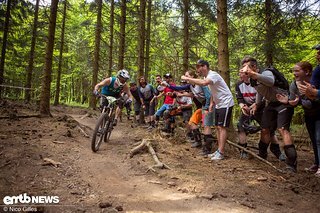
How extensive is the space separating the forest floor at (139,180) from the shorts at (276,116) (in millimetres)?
997

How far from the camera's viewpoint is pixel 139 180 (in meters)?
5.10

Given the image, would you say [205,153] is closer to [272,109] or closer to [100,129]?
[272,109]

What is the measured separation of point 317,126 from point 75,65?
31.4 meters

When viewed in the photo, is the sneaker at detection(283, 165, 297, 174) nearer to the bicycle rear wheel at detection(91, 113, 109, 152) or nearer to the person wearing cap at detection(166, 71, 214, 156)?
the person wearing cap at detection(166, 71, 214, 156)

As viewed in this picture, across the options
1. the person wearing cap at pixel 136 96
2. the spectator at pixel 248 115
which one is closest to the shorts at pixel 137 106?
the person wearing cap at pixel 136 96

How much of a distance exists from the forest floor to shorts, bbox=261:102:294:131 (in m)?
1.00

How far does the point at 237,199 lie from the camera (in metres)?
4.23

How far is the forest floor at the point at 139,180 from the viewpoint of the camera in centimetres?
396

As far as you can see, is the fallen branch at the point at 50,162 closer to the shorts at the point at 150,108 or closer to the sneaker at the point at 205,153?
the sneaker at the point at 205,153

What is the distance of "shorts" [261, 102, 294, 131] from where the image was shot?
18.5 ft

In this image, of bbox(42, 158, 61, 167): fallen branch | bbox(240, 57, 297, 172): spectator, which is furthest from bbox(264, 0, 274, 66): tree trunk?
bbox(42, 158, 61, 167): fallen branch

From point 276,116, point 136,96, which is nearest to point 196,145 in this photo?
point 276,116

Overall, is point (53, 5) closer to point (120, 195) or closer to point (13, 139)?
point (13, 139)

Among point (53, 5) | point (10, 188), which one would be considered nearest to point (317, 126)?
point (10, 188)
